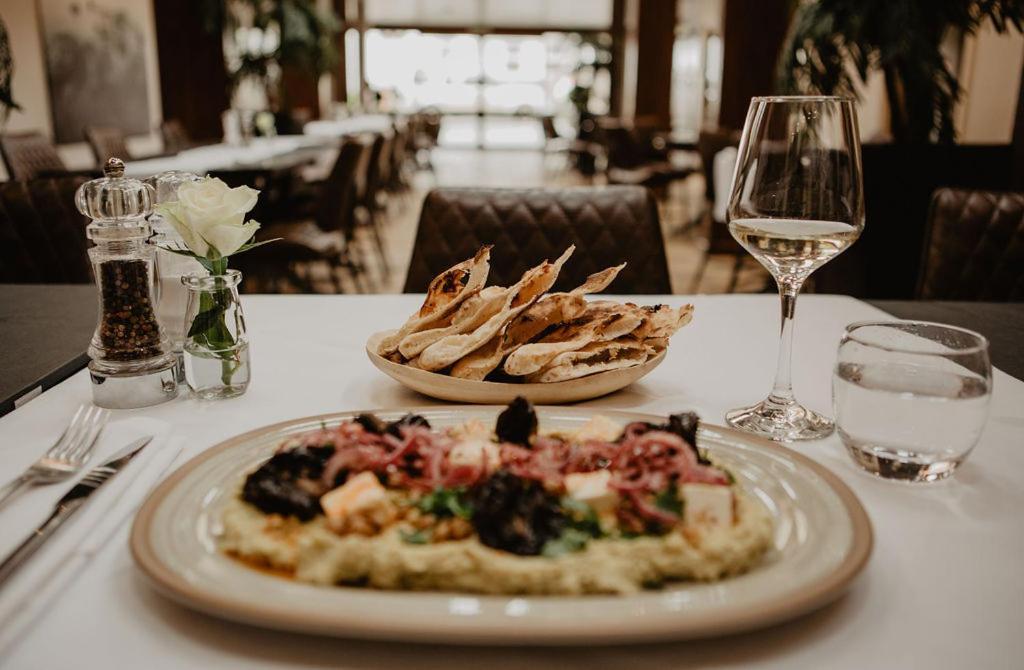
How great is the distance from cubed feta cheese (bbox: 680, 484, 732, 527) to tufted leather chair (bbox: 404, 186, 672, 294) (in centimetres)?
127

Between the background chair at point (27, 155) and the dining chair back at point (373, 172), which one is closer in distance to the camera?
the background chair at point (27, 155)

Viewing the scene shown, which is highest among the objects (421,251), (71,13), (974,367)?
(71,13)

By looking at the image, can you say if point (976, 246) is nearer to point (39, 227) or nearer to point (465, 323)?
point (465, 323)

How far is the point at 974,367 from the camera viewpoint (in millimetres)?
673

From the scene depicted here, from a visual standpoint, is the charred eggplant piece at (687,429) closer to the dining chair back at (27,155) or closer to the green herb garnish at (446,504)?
the green herb garnish at (446,504)

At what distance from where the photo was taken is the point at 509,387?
33.7 inches

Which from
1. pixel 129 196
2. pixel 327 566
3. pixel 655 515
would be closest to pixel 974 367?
pixel 655 515

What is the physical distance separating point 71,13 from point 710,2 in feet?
24.7

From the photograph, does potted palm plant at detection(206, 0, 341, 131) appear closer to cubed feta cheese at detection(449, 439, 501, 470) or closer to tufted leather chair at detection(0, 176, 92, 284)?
tufted leather chair at detection(0, 176, 92, 284)

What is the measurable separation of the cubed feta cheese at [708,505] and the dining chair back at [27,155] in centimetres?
437

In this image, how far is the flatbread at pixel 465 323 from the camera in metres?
0.91

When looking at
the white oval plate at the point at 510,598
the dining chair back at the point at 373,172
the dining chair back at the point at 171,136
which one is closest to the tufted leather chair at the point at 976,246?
the white oval plate at the point at 510,598

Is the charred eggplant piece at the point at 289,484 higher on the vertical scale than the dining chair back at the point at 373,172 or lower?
higher

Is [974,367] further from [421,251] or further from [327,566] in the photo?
[421,251]
